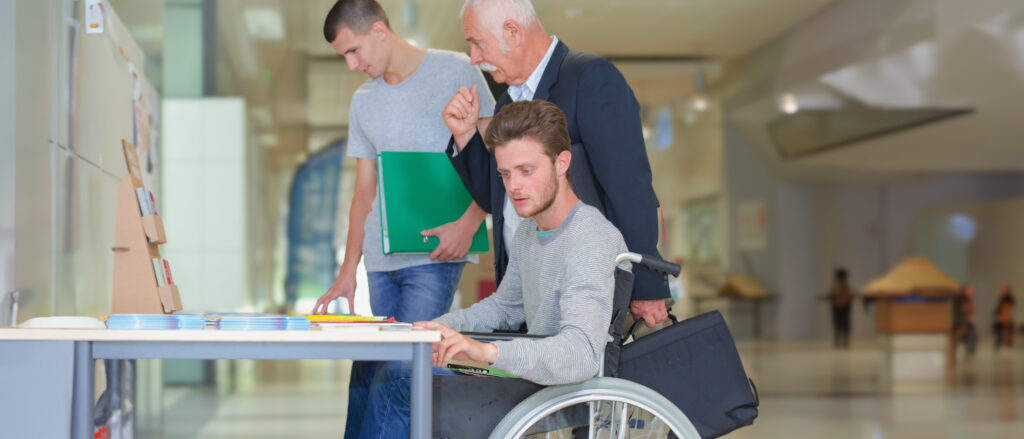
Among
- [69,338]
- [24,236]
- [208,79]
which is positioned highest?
[208,79]

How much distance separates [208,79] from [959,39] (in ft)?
17.7

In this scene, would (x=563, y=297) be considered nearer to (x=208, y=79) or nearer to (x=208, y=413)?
(x=208, y=413)

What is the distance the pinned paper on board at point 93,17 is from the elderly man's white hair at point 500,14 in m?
1.29

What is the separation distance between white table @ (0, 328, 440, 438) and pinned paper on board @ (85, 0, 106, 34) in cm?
158

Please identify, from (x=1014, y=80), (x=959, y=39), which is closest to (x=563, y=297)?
(x=959, y=39)

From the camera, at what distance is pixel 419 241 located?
2.54m

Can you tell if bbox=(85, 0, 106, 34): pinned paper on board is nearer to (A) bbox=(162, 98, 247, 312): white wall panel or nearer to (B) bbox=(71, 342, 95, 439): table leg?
(B) bbox=(71, 342, 95, 439): table leg

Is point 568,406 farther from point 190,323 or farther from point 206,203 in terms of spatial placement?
point 206,203

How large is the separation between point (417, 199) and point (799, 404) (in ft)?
14.5

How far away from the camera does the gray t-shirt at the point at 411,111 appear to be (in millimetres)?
2637

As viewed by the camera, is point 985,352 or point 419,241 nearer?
point 419,241

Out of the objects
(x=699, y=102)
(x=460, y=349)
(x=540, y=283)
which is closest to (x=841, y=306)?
(x=699, y=102)

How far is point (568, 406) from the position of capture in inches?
71.7

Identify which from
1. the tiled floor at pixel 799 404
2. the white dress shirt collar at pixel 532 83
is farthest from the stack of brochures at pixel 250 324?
the tiled floor at pixel 799 404
